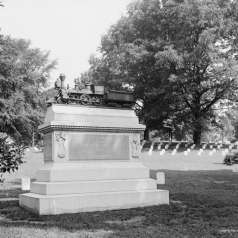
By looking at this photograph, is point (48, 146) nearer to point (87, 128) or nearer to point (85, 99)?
point (87, 128)

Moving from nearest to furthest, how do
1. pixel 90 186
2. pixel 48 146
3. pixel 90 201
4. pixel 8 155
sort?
pixel 8 155 → pixel 90 201 → pixel 90 186 → pixel 48 146

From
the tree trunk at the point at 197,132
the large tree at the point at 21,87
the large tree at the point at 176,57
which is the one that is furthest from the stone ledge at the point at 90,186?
the tree trunk at the point at 197,132

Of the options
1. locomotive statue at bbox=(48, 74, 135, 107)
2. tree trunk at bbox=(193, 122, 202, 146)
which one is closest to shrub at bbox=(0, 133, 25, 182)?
locomotive statue at bbox=(48, 74, 135, 107)

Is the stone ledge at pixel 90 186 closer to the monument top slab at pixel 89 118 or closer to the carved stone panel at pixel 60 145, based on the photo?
the carved stone panel at pixel 60 145

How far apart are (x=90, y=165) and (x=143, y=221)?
3.02 metres

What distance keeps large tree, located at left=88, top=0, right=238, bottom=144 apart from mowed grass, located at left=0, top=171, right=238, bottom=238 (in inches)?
1319

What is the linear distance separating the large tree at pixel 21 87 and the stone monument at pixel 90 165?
21.9 metres

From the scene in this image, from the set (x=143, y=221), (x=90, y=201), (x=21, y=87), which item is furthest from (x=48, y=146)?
(x=21, y=87)

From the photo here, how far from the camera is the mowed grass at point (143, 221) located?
28.7ft

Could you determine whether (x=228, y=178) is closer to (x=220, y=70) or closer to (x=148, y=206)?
(x=148, y=206)

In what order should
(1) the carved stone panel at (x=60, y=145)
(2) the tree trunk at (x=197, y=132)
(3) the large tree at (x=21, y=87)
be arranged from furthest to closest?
(2) the tree trunk at (x=197, y=132) → (3) the large tree at (x=21, y=87) → (1) the carved stone panel at (x=60, y=145)

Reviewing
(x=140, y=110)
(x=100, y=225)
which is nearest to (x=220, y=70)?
(x=140, y=110)

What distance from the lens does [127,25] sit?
54.2 metres

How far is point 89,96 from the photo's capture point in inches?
527
